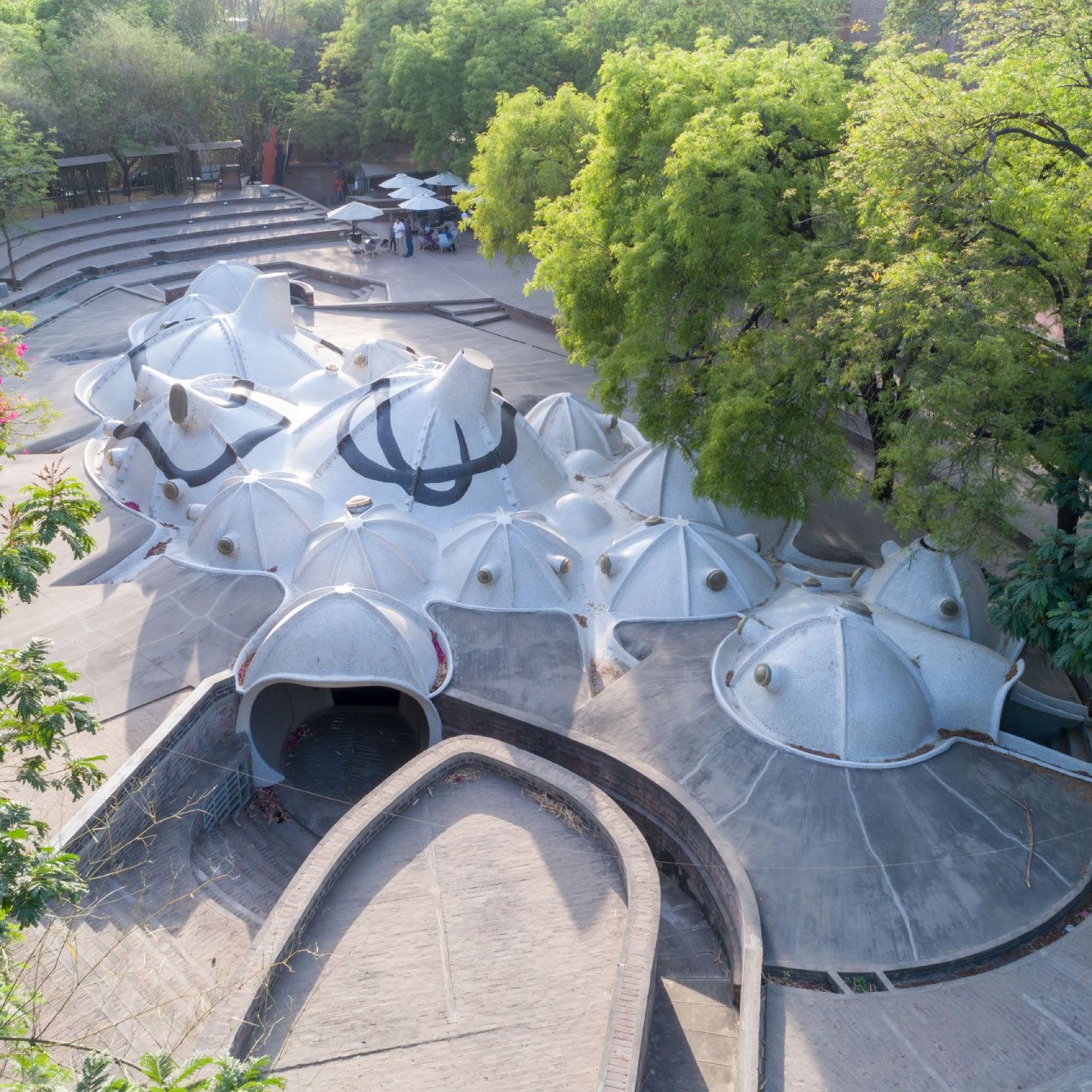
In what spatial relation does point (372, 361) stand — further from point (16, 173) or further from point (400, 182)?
point (400, 182)

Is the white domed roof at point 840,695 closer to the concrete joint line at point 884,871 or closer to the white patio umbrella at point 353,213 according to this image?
the concrete joint line at point 884,871

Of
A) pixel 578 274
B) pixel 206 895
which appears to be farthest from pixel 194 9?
pixel 206 895

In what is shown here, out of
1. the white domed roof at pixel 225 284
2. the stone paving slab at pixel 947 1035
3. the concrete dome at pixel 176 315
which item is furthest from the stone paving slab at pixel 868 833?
the white domed roof at pixel 225 284

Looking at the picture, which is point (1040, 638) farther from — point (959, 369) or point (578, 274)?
point (578, 274)

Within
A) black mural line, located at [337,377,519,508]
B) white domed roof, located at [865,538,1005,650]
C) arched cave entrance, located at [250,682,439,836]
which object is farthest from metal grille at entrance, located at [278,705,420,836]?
white domed roof, located at [865,538,1005,650]

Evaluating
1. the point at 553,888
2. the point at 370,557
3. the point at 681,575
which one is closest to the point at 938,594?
the point at 681,575
